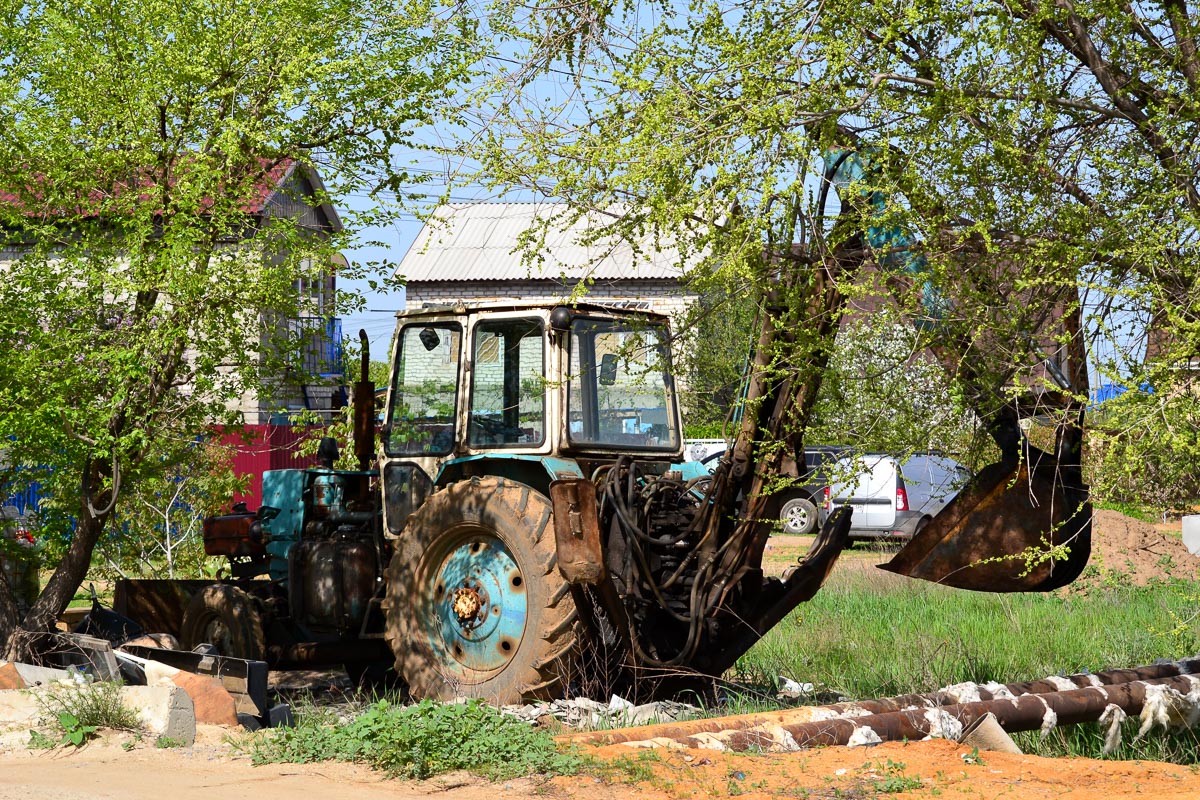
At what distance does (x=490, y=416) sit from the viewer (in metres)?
8.17

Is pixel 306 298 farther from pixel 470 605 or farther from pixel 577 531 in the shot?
pixel 577 531

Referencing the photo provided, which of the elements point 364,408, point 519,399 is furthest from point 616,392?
point 364,408

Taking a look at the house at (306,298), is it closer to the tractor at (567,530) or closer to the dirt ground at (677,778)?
the tractor at (567,530)

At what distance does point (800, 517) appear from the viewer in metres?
23.6

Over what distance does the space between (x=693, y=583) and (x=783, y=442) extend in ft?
3.41

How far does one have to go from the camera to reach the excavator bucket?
7172 mm

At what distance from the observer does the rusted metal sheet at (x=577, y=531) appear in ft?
22.8

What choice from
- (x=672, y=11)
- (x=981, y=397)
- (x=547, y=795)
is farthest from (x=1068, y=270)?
(x=547, y=795)

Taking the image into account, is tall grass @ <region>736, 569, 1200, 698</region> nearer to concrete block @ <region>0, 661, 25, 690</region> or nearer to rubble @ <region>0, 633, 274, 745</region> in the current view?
rubble @ <region>0, 633, 274, 745</region>

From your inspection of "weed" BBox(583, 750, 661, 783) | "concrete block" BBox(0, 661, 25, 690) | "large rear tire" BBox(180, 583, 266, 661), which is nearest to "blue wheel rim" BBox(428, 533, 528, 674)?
"large rear tire" BBox(180, 583, 266, 661)

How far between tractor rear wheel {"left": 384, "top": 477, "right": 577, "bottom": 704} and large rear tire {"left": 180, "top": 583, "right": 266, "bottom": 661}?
4.39ft

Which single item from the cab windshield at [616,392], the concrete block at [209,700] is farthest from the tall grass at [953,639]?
the concrete block at [209,700]

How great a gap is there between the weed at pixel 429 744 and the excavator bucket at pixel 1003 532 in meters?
2.59

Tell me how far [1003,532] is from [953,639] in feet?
8.81
